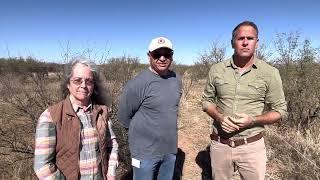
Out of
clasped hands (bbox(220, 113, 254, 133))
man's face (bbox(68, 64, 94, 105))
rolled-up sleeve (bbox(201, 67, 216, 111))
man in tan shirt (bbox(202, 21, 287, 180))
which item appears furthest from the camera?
rolled-up sleeve (bbox(201, 67, 216, 111))

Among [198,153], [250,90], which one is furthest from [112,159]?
[198,153]

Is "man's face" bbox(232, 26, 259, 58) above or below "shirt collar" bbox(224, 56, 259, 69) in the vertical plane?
above

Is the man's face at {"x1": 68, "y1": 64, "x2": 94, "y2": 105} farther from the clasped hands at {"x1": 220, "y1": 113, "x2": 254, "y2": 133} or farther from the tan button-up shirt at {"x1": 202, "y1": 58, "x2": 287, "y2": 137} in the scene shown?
the tan button-up shirt at {"x1": 202, "y1": 58, "x2": 287, "y2": 137}

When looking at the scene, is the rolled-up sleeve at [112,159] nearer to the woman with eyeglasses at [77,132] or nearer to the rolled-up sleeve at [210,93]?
the woman with eyeglasses at [77,132]

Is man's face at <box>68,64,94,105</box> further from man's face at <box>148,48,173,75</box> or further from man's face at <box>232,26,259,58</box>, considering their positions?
man's face at <box>232,26,259,58</box>

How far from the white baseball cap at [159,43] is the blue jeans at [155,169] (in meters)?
1.16

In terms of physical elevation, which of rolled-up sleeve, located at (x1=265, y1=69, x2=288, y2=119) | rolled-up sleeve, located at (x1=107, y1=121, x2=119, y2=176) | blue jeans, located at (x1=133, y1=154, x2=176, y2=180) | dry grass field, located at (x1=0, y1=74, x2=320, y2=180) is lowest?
dry grass field, located at (x1=0, y1=74, x2=320, y2=180)

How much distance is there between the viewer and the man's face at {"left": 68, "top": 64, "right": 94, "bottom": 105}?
2695 mm

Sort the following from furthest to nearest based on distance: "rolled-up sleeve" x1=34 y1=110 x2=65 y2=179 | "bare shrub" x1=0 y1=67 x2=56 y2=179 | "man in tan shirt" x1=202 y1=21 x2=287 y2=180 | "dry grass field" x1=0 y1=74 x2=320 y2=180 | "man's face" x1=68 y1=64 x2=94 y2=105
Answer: "bare shrub" x1=0 y1=67 x2=56 y2=179
"dry grass field" x1=0 y1=74 x2=320 y2=180
"man in tan shirt" x1=202 y1=21 x2=287 y2=180
"man's face" x1=68 y1=64 x2=94 y2=105
"rolled-up sleeve" x1=34 y1=110 x2=65 y2=179

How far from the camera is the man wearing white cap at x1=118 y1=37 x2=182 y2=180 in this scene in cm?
370

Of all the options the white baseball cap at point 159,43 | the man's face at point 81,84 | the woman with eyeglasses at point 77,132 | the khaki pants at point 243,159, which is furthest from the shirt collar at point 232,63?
the man's face at point 81,84

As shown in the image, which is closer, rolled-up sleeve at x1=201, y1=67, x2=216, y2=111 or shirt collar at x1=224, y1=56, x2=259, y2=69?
shirt collar at x1=224, y1=56, x2=259, y2=69

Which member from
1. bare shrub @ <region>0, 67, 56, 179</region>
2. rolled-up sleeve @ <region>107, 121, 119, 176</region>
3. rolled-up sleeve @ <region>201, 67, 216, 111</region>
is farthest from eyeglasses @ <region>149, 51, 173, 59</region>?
bare shrub @ <region>0, 67, 56, 179</region>

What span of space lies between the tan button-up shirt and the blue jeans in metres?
0.71
